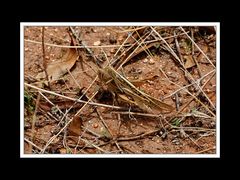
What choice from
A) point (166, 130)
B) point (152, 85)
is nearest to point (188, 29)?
point (152, 85)

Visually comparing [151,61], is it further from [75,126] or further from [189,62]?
[75,126]

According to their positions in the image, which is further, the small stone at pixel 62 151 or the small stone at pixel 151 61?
the small stone at pixel 151 61

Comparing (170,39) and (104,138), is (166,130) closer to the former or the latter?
(104,138)

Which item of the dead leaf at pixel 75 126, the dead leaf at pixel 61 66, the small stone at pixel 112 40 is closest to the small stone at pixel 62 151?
the dead leaf at pixel 75 126

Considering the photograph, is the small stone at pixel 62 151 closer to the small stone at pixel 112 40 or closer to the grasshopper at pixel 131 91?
the grasshopper at pixel 131 91

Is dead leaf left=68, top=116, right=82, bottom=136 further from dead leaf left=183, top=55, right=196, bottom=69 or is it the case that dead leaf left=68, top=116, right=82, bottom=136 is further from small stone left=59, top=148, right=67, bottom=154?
dead leaf left=183, top=55, right=196, bottom=69

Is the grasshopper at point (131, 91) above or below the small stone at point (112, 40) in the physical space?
below

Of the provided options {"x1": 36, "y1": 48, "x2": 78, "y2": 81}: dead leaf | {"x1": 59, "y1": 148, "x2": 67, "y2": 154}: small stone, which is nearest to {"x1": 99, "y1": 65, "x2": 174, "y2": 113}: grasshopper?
{"x1": 36, "y1": 48, "x2": 78, "y2": 81}: dead leaf
